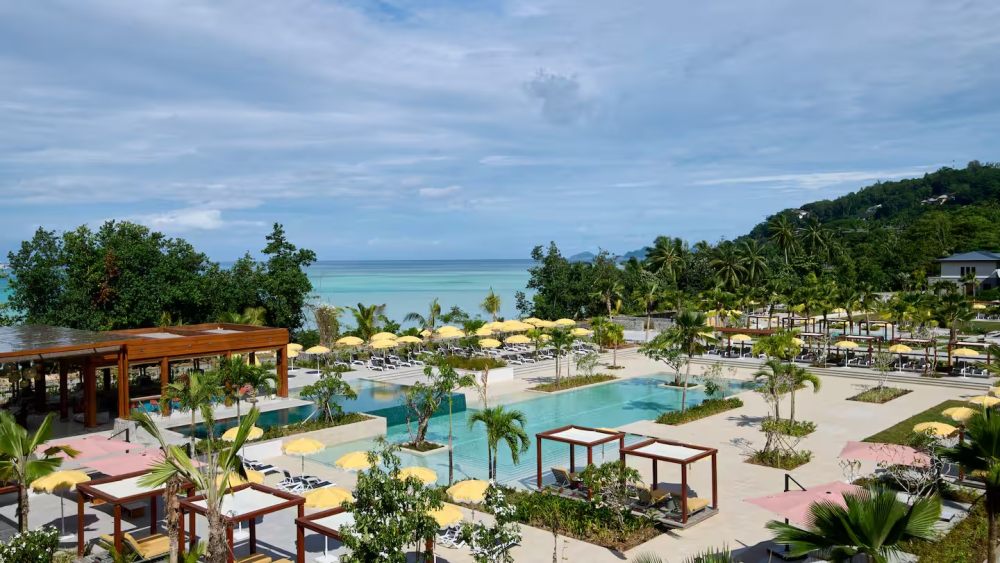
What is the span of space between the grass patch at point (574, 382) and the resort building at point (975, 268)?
4887 cm

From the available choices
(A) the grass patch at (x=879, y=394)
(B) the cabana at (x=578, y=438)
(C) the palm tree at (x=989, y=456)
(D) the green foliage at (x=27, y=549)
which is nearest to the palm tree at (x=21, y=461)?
(D) the green foliage at (x=27, y=549)

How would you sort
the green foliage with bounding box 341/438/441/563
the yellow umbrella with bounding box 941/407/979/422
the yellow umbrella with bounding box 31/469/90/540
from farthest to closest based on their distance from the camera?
the yellow umbrella with bounding box 941/407/979/422 < the yellow umbrella with bounding box 31/469/90/540 < the green foliage with bounding box 341/438/441/563

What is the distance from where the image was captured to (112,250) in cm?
3434

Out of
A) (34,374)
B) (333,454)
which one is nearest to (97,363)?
(34,374)

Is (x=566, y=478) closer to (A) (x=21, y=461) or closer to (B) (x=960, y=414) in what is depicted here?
(B) (x=960, y=414)

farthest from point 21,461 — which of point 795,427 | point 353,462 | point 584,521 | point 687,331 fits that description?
point 687,331

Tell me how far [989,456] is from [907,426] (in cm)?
1387

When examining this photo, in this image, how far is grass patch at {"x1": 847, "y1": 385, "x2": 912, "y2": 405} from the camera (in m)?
26.6

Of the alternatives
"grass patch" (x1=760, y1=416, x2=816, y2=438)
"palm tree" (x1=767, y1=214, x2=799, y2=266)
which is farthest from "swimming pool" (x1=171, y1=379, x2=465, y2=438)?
"palm tree" (x1=767, y1=214, x2=799, y2=266)

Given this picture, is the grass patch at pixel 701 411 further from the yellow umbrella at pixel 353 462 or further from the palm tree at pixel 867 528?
the palm tree at pixel 867 528

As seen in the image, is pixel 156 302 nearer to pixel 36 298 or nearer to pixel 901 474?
pixel 36 298

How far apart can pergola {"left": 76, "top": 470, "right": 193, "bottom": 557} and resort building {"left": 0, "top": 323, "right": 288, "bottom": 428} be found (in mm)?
7059

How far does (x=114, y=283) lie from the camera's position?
34312mm

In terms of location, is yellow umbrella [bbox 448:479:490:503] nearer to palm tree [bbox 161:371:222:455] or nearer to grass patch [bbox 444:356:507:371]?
palm tree [bbox 161:371:222:455]
